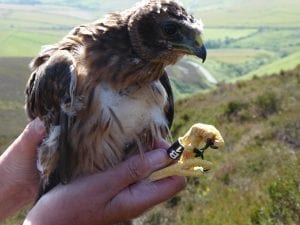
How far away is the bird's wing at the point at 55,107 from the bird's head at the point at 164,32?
0.54 metres

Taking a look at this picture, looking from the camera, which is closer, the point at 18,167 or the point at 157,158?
the point at 157,158

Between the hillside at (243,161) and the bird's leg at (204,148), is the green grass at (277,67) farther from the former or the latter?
the bird's leg at (204,148)

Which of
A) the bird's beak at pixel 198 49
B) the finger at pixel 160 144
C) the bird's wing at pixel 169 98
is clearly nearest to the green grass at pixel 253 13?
the bird's wing at pixel 169 98

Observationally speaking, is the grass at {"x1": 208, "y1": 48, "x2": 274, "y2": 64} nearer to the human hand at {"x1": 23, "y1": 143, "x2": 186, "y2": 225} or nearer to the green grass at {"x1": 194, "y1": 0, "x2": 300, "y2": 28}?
the green grass at {"x1": 194, "y1": 0, "x2": 300, "y2": 28}

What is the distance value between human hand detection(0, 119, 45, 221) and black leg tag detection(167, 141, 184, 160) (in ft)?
3.56

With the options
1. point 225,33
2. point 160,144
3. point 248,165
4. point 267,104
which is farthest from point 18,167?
point 225,33

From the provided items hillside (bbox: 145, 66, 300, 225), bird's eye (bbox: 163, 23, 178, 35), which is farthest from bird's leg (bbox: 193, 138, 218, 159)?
hillside (bbox: 145, 66, 300, 225)

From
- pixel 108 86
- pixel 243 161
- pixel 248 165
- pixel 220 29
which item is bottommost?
pixel 220 29

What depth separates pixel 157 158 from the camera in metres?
4.32

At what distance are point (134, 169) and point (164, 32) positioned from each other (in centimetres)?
101

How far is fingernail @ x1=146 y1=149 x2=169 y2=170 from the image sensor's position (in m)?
4.29

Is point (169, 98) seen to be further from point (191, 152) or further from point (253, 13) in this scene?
point (253, 13)

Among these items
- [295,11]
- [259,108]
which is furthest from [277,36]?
[259,108]

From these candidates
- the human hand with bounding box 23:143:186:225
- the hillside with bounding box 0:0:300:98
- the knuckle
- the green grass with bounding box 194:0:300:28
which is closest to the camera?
the human hand with bounding box 23:143:186:225
